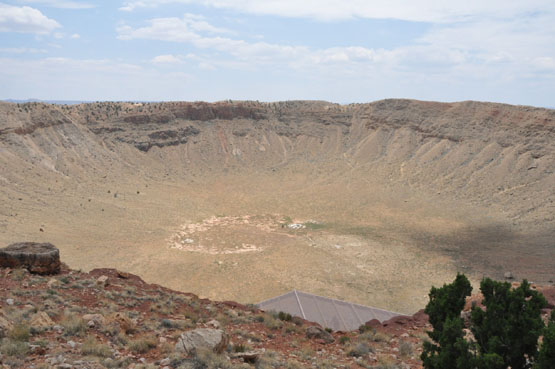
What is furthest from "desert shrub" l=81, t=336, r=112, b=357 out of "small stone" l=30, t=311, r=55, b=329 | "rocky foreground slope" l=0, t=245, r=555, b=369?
"small stone" l=30, t=311, r=55, b=329

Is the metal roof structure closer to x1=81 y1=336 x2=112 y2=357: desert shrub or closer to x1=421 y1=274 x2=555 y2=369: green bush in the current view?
x1=421 y1=274 x2=555 y2=369: green bush

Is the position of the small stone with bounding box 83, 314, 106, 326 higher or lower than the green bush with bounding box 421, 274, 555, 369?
lower

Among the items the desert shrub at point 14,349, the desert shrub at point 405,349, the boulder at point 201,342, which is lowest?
the desert shrub at point 405,349

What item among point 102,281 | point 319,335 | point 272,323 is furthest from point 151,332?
point 319,335

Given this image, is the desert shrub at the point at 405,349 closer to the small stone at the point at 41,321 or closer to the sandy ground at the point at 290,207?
the small stone at the point at 41,321

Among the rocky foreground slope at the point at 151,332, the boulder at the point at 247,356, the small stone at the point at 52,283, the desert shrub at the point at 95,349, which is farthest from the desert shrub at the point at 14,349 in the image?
the small stone at the point at 52,283

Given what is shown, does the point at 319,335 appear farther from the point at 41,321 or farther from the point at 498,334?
the point at 41,321
